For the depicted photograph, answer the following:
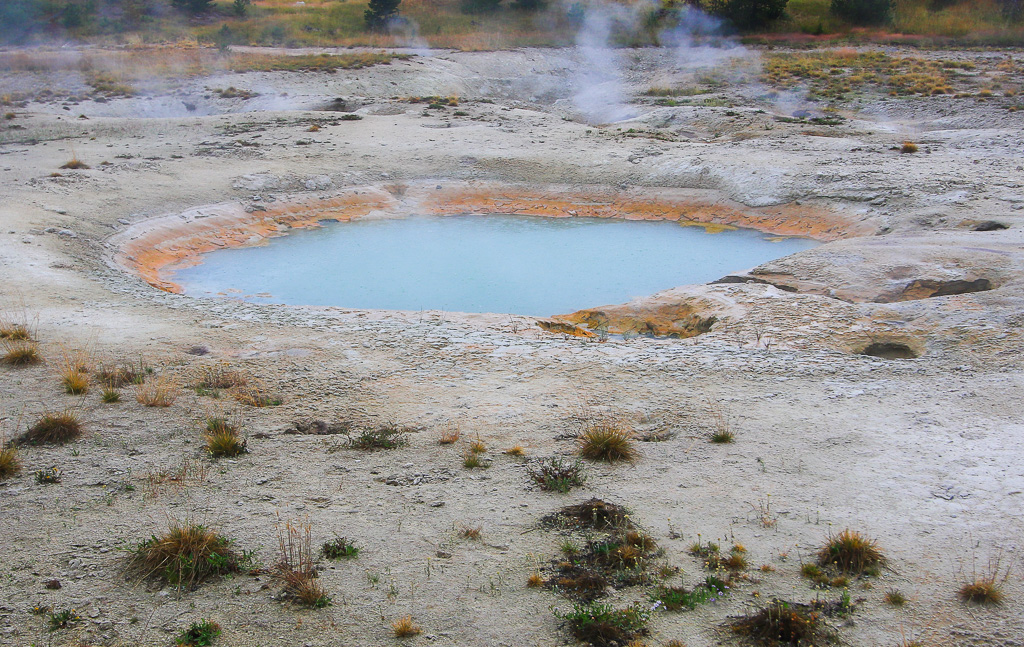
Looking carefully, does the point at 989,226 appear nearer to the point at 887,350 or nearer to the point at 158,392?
the point at 887,350

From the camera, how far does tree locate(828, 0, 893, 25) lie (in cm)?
3947

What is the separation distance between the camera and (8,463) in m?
5.78

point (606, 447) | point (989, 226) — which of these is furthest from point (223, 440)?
point (989, 226)

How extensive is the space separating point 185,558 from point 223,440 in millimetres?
1699

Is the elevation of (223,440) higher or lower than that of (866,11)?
lower

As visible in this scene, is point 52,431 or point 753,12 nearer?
point 52,431

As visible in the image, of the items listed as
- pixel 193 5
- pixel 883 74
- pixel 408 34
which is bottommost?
pixel 883 74

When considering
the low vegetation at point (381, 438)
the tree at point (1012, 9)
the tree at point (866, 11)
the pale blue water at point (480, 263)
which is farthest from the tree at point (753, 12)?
the low vegetation at point (381, 438)

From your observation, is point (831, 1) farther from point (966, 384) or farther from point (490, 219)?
point (966, 384)

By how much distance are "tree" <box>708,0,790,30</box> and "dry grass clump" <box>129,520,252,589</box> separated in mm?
43075

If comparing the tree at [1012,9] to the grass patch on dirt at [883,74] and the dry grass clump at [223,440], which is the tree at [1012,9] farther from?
the dry grass clump at [223,440]

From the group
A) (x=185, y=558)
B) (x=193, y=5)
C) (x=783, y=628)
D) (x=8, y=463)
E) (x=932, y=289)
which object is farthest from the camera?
(x=193, y=5)

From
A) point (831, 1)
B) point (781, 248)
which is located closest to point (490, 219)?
point (781, 248)

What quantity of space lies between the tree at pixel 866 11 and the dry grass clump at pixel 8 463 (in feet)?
145
